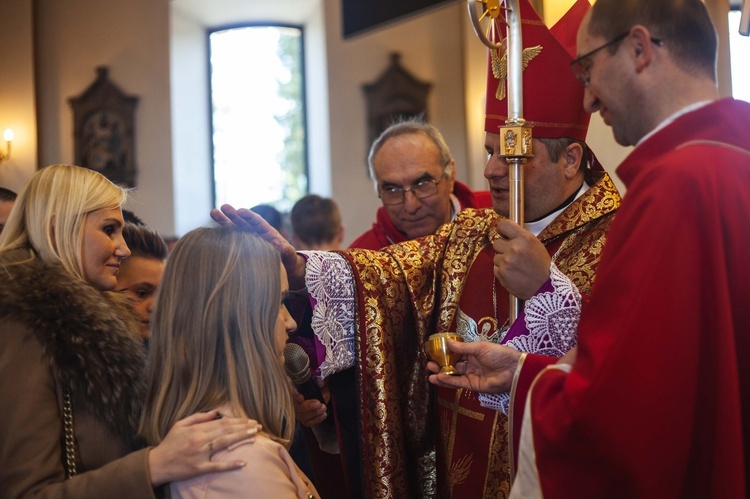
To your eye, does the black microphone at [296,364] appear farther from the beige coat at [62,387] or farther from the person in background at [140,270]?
the person in background at [140,270]

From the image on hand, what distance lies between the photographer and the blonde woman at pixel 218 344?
81.0 inches

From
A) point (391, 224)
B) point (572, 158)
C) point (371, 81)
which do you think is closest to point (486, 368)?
point (572, 158)

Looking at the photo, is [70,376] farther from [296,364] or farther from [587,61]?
[587,61]

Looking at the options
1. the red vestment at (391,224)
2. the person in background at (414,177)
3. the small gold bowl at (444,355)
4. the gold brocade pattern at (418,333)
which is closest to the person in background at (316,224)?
the red vestment at (391,224)

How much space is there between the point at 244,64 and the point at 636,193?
9747mm

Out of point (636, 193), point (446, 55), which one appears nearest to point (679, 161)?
point (636, 193)

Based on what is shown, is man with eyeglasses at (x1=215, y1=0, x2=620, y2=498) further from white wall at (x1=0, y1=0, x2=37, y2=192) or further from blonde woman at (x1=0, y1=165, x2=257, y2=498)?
white wall at (x1=0, y1=0, x2=37, y2=192)

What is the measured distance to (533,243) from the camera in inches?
92.4

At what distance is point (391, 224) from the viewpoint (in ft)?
15.2

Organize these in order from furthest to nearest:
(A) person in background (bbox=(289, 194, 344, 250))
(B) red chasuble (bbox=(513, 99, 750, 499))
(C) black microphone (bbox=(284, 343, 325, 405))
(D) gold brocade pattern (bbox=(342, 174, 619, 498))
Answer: (A) person in background (bbox=(289, 194, 344, 250)) < (D) gold brocade pattern (bbox=(342, 174, 619, 498)) < (C) black microphone (bbox=(284, 343, 325, 405)) < (B) red chasuble (bbox=(513, 99, 750, 499))

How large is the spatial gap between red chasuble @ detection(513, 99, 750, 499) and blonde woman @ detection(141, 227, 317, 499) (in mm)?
698

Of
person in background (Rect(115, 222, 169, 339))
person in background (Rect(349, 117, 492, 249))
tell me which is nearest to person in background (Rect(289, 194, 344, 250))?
person in background (Rect(349, 117, 492, 249))

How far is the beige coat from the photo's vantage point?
6.59ft

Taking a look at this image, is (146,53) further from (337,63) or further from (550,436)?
(550,436)
